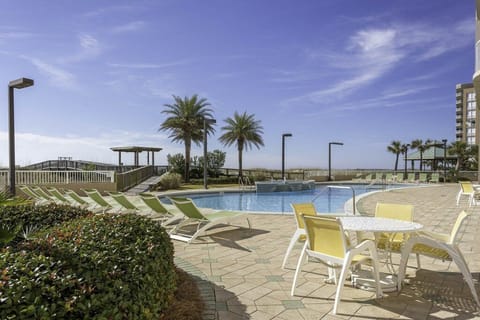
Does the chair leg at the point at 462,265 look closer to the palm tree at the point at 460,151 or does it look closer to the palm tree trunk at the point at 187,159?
the palm tree trunk at the point at 187,159

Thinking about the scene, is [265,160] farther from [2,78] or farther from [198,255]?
[198,255]

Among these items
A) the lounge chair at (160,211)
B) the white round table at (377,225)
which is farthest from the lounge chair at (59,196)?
the white round table at (377,225)

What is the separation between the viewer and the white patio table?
136 inches

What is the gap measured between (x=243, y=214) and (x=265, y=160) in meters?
24.6

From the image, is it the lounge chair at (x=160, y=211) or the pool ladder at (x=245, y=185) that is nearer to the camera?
the lounge chair at (x=160, y=211)

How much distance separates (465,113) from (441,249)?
74576 millimetres

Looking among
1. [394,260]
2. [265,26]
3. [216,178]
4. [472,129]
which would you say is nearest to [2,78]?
[265,26]

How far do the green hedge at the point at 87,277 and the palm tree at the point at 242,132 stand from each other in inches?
968

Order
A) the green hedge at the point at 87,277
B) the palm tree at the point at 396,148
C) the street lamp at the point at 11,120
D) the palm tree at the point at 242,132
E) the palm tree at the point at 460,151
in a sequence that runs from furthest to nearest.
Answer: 1. the palm tree at the point at 396,148
2. the palm tree at the point at 460,151
3. the palm tree at the point at 242,132
4. the street lamp at the point at 11,120
5. the green hedge at the point at 87,277

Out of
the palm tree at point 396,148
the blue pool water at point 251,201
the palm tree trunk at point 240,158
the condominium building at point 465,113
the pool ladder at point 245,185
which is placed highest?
the condominium building at point 465,113

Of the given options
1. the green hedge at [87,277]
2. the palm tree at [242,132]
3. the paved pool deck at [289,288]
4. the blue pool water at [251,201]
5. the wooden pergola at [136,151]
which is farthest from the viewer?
the palm tree at [242,132]

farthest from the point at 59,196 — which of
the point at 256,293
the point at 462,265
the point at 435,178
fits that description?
the point at 435,178

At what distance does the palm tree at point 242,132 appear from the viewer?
27422mm

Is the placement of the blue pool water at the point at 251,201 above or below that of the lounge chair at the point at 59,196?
below
